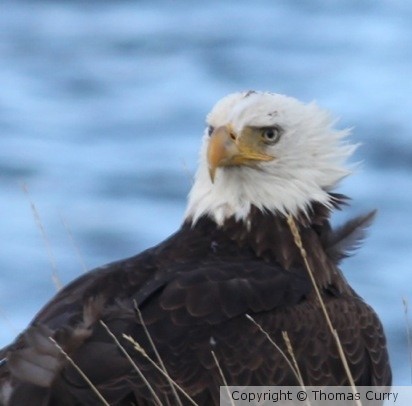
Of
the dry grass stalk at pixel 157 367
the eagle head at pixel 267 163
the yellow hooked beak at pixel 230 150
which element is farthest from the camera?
the eagle head at pixel 267 163

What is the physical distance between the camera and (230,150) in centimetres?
881

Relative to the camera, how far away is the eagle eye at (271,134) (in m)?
8.97

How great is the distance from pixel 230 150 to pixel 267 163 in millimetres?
249

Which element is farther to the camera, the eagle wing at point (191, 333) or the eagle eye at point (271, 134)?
the eagle eye at point (271, 134)

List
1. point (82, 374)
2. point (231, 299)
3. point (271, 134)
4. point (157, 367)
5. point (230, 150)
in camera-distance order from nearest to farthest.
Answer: point (82, 374) < point (157, 367) < point (231, 299) < point (230, 150) < point (271, 134)

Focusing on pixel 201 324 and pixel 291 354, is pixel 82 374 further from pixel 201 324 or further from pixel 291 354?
pixel 291 354

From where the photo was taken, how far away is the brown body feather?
26.2 ft

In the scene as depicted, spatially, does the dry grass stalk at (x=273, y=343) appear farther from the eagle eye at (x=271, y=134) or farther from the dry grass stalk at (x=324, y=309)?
the eagle eye at (x=271, y=134)

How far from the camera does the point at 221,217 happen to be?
9.00 metres

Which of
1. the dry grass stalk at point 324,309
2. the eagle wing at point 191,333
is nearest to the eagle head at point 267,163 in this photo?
the eagle wing at point 191,333

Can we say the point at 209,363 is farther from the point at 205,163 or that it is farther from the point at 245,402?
the point at 205,163

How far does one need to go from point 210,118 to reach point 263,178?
320 mm

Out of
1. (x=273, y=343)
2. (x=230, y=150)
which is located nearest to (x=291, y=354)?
→ (x=273, y=343)

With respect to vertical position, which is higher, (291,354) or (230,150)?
(230,150)
